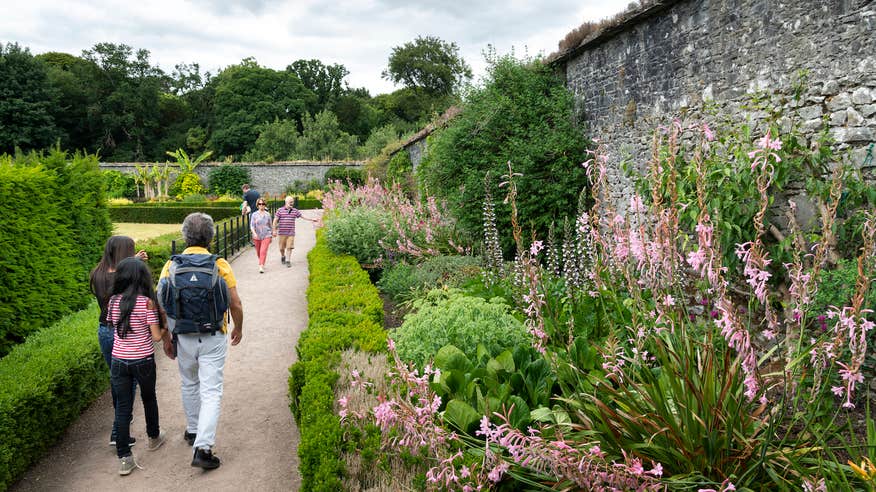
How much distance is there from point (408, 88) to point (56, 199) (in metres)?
44.5

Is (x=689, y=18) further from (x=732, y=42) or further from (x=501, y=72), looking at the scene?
(x=501, y=72)

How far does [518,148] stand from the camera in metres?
7.85

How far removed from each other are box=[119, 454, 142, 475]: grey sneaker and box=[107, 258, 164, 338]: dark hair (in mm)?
790

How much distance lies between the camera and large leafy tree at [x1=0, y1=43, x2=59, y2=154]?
115 feet

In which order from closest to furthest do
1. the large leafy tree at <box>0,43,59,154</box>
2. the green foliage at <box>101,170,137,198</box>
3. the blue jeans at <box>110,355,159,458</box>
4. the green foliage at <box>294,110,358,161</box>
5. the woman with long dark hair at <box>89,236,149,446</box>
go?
the blue jeans at <box>110,355,159,458</box> < the woman with long dark hair at <box>89,236,149,446</box> < the green foliage at <box>101,170,137,198</box> < the large leafy tree at <box>0,43,59,154</box> < the green foliage at <box>294,110,358,161</box>

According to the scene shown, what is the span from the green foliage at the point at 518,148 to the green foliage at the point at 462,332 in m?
3.66

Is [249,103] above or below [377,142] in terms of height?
above

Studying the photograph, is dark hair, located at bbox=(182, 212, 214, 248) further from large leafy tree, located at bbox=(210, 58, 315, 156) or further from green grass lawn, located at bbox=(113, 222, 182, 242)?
large leafy tree, located at bbox=(210, 58, 315, 156)

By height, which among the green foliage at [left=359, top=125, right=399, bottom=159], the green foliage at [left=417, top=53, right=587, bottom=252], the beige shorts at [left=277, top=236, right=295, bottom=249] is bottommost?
the beige shorts at [left=277, top=236, right=295, bottom=249]

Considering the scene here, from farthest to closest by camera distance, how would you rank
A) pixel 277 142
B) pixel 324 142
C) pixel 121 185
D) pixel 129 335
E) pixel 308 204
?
1. pixel 324 142
2. pixel 277 142
3. pixel 121 185
4. pixel 308 204
5. pixel 129 335

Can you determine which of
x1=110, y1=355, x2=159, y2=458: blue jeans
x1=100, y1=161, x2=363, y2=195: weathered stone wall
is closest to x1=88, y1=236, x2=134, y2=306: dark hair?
x1=110, y1=355, x2=159, y2=458: blue jeans

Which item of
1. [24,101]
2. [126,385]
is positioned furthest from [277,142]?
[126,385]

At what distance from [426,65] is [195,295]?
49689 millimetres

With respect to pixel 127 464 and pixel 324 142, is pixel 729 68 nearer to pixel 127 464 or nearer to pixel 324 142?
pixel 127 464
